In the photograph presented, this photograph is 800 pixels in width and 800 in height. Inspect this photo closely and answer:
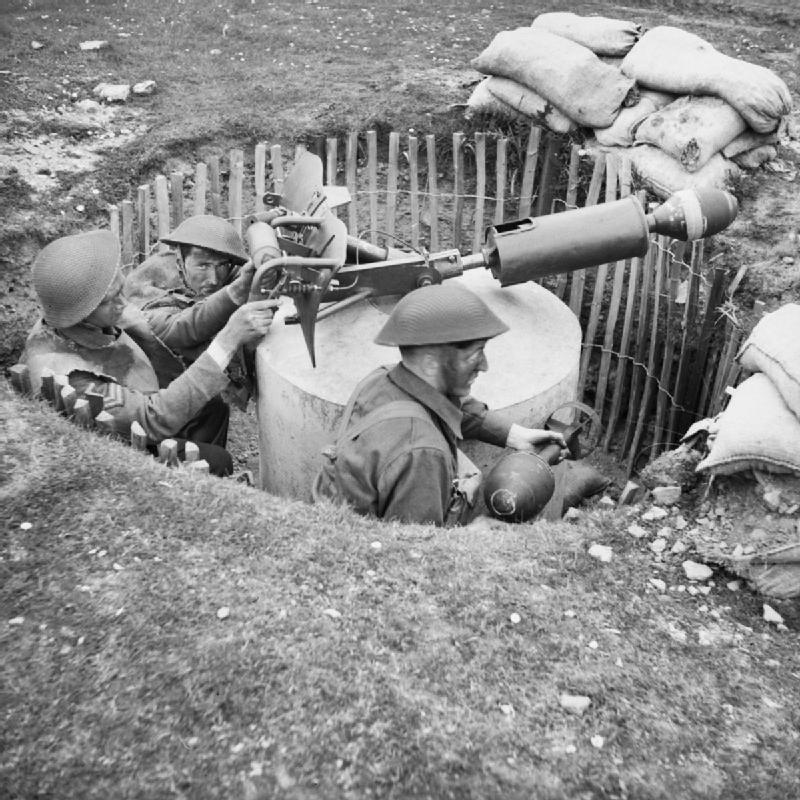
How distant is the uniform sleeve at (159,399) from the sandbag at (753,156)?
181 inches

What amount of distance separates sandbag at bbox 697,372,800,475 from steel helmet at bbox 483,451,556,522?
26.2 inches

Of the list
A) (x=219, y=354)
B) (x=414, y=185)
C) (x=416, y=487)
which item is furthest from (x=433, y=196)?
(x=416, y=487)

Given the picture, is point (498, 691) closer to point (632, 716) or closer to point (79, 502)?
point (632, 716)

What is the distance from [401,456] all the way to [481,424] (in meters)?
0.81

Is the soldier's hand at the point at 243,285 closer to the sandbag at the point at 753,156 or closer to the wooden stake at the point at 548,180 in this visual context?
the wooden stake at the point at 548,180

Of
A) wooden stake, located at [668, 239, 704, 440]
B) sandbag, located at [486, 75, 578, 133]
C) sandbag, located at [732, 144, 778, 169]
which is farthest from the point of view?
sandbag, located at [486, 75, 578, 133]

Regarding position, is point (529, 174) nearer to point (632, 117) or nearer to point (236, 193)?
point (632, 117)

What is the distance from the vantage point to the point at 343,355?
16.6 ft

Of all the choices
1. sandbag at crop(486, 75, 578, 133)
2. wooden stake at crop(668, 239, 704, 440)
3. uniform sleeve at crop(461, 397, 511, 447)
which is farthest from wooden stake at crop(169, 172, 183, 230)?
wooden stake at crop(668, 239, 704, 440)

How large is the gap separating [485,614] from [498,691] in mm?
370

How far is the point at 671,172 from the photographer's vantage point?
6.99 m

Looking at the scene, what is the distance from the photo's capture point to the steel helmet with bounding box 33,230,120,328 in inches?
171

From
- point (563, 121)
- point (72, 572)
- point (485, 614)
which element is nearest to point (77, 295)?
point (72, 572)

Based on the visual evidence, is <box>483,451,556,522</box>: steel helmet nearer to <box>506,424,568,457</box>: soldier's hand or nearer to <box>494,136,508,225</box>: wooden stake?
<box>506,424,568,457</box>: soldier's hand
